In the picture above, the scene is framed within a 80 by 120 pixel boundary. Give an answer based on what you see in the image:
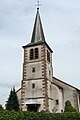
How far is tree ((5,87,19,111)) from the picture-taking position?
30.5 meters

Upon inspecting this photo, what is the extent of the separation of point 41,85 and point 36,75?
1886mm

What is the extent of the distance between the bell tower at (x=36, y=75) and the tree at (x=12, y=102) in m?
1.06

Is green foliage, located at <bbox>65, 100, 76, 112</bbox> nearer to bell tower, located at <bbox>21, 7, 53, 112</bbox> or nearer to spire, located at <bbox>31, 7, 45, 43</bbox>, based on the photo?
bell tower, located at <bbox>21, 7, 53, 112</bbox>

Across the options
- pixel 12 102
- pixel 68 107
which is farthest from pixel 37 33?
pixel 68 107

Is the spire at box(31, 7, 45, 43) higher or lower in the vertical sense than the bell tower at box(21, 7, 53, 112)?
higher

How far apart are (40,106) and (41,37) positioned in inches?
469

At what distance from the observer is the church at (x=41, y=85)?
29922 mm

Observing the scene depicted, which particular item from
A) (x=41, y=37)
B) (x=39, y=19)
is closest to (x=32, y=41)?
(x=41, y=37)

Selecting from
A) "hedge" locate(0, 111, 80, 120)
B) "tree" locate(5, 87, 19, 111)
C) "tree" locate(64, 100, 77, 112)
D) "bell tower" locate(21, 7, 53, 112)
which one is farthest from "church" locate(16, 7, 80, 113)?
"hedge" locate(0, 111, 80, 120)

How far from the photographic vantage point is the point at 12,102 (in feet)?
101

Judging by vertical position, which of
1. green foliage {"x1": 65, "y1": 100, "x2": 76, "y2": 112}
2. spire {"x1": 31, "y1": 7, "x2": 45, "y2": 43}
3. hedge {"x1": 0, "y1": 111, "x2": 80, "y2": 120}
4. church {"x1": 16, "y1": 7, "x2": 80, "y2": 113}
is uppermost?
spire {"x1": 31, "y1": 7, "x2": 45, "y2": 43}

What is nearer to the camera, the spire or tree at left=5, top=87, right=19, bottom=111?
tree at left=5, top=87, right=19, bottom=111

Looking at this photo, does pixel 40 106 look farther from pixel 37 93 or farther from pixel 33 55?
pixel 33 55

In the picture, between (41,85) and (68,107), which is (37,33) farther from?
(68,107)
